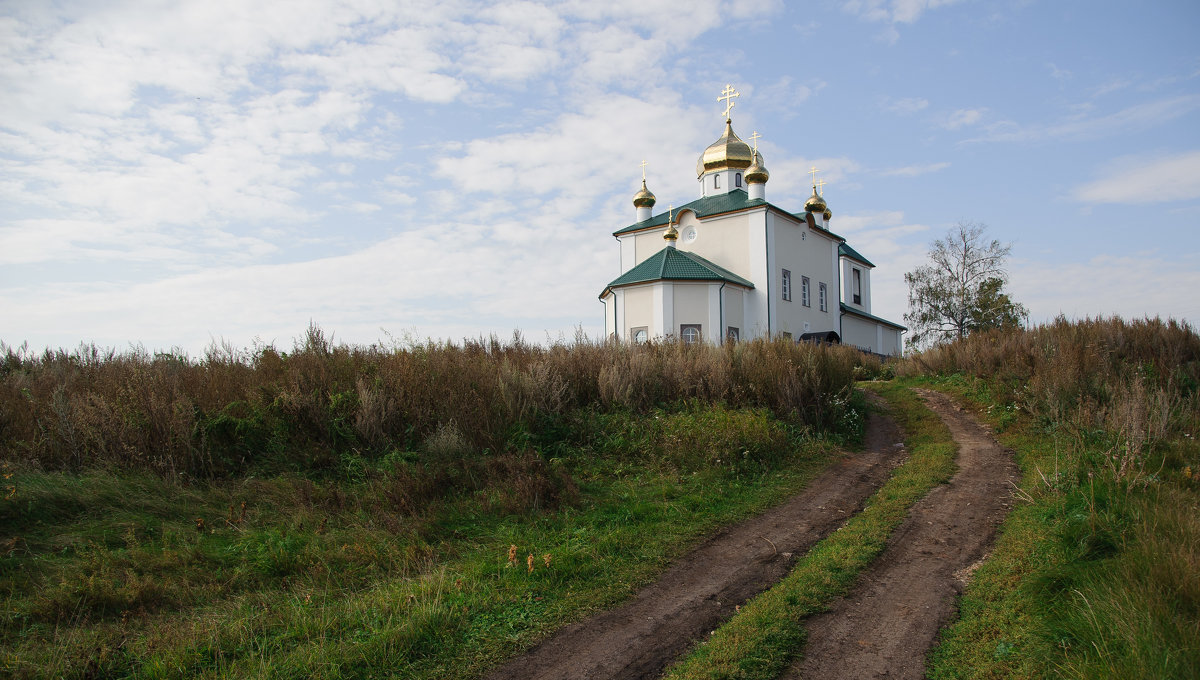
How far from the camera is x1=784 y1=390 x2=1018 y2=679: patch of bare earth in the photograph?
4188mm

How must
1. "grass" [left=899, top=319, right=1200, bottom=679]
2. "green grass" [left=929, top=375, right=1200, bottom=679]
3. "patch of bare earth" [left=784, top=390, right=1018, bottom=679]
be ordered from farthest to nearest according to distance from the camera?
"patch of bare earth" [left=784, top=390, right=1018, bottom=679] < "grass" [left=899, top=319, right=1200, bottom=679] < "green grass" [left=929, top=375, right=1200, bottom=679]

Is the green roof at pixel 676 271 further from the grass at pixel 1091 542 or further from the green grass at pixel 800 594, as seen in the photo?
the green grass at pixel 800 594

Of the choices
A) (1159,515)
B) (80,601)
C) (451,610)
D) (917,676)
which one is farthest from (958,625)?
(80,601)

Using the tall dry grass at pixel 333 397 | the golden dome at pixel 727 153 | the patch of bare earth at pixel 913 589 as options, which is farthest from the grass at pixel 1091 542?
the golden dome at pixel 727 153

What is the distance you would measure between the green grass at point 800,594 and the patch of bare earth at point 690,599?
0.50ft

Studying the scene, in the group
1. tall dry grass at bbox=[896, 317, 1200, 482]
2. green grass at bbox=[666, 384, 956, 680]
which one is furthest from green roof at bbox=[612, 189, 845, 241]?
green grass at bbox=[666, 384, 956, 680]

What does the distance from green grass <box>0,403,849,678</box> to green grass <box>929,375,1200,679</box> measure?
7.90 feet

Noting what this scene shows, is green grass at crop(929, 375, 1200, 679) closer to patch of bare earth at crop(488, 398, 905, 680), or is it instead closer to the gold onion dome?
patch of bare earth at crop(488, 398, 905, 680)

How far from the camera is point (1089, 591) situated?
4254 millimetres

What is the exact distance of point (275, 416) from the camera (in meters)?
8.50

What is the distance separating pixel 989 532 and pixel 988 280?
38900 millimetres

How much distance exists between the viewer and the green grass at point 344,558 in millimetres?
4207

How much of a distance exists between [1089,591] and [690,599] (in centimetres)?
254

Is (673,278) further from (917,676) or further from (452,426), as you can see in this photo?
(917,676)
